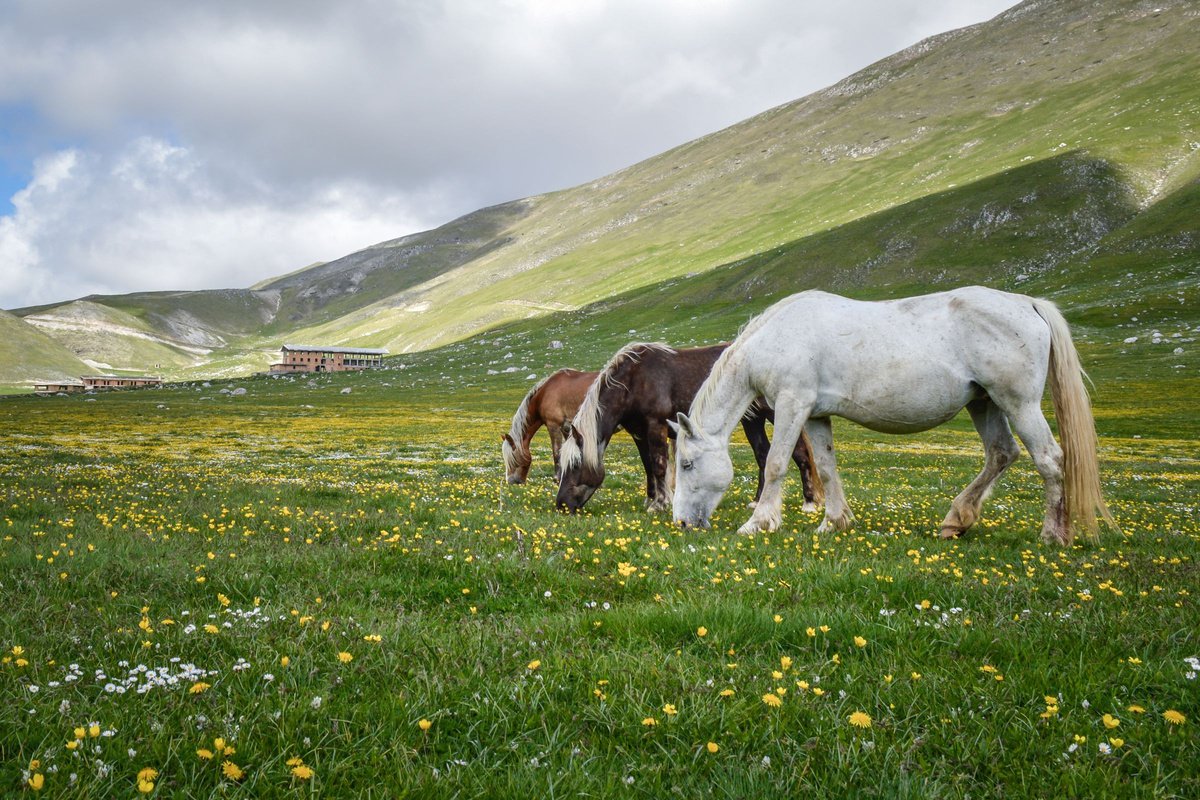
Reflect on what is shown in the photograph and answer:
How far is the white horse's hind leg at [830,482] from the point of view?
35.4ft

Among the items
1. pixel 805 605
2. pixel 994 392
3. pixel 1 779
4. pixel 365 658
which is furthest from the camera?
pixel 994 392

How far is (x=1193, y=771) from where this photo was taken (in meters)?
3.44

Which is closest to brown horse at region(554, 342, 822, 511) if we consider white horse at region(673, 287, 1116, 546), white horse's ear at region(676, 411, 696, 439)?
white horse's ear at region(676, 411, 696, 439)

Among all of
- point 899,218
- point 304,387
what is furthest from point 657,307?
point 304,387

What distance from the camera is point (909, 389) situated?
397 inches

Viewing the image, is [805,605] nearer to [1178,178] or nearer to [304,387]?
[304,387]

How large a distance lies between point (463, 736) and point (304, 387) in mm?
123466

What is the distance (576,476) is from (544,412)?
650 cm

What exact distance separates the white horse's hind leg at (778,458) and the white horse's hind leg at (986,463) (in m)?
2.52

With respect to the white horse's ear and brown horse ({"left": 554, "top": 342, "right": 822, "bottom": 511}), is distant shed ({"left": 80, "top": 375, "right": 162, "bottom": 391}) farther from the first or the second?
the white horse's ear

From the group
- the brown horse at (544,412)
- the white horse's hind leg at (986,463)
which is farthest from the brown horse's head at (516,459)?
the white horse's hind leg at (986,463)

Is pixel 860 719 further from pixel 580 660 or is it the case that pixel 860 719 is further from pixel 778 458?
pixel 778 458

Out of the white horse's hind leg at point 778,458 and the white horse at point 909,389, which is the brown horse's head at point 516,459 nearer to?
the white horse at point 909,389

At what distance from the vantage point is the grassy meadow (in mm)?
3350
